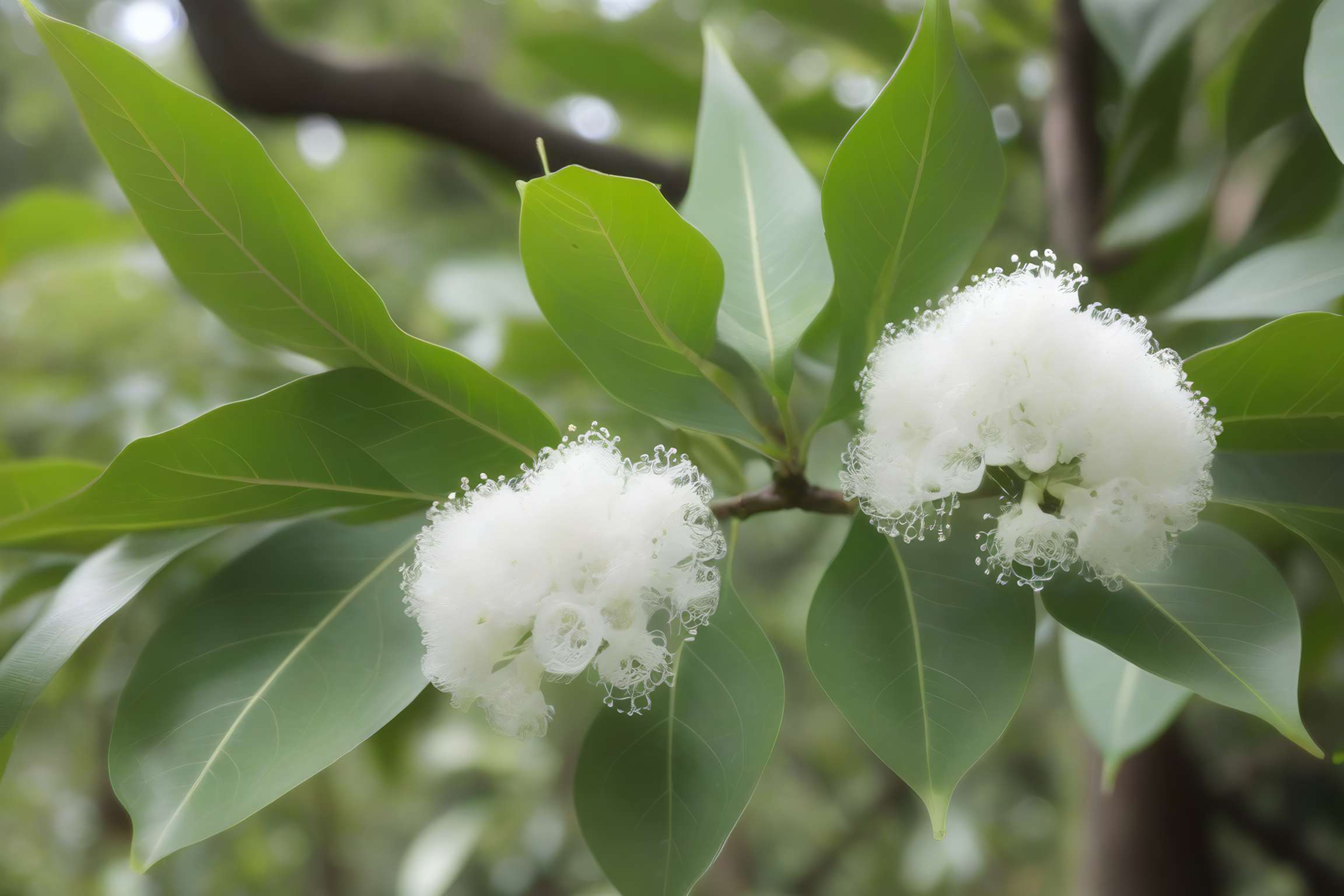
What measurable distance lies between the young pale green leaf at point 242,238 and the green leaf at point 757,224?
0.14m

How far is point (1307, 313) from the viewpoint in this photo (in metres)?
0.41

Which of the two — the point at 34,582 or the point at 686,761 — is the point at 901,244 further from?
the point at 34,582

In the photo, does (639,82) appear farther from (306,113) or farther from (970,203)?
→ (970,203)

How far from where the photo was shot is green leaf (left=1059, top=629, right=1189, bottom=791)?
2.43 ft

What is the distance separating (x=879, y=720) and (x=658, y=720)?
0.13 meters

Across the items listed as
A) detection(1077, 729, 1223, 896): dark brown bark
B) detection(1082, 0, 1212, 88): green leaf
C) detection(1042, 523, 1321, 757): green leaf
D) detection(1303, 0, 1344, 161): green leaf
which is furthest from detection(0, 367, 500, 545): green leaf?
detection(1077, 729, 1223, 896): dark brown bark

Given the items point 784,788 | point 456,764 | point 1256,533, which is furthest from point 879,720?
point 784,788

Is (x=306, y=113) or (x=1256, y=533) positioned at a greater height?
(x=306, y=113)

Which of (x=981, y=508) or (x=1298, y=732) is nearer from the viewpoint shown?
(x=1298, y=732)

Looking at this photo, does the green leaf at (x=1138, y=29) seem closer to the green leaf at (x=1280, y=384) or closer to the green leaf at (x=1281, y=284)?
the green leaf at (x=1281, y=284)

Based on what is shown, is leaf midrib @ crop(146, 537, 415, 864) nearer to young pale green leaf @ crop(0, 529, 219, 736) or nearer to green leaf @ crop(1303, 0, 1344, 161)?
young pale green leaf @ crop(0, 529, 219, 736)

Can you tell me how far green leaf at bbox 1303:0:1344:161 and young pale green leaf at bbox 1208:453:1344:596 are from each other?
166 mm

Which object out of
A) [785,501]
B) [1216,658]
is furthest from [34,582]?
[1216,658]

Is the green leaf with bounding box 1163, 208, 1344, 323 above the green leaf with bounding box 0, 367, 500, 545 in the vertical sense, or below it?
below
